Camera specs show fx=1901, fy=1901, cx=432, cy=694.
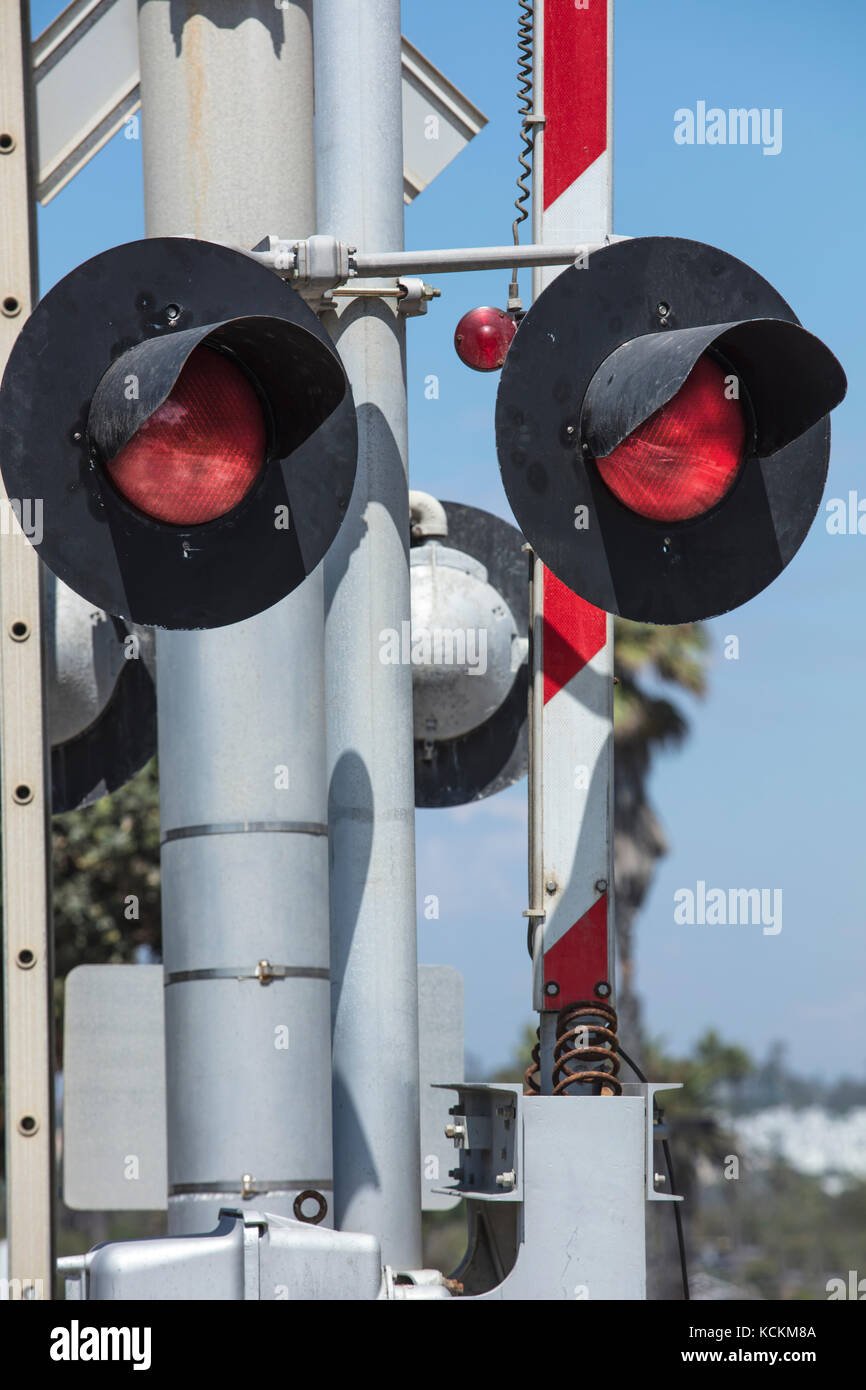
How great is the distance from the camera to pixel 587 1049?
3.81 meters

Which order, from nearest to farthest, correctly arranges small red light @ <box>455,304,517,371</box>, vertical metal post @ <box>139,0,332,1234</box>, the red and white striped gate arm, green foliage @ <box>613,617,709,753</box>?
vertical metal post @ <box>139,0,332,1234</box>, the red and white striped gate arm, small red light @ <box>455,304,517,371</box>, green foliage @ <box>613,617,709,753</box>

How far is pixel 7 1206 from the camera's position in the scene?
4062 millimetres

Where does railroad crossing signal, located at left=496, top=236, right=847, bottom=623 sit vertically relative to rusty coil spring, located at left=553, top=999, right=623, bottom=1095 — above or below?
above

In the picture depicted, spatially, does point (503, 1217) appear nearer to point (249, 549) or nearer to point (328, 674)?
point (328, 674)

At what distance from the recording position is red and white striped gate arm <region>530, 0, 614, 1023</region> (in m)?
3.99

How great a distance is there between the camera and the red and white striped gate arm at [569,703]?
3.99 m

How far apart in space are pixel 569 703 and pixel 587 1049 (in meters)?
0.73

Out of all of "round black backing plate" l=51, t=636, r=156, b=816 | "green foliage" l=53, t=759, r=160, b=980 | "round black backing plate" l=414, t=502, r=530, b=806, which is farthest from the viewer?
"green foliage" l=53, t=759, r=160, b=980

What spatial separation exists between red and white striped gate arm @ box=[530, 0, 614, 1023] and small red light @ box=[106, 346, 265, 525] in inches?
52.4

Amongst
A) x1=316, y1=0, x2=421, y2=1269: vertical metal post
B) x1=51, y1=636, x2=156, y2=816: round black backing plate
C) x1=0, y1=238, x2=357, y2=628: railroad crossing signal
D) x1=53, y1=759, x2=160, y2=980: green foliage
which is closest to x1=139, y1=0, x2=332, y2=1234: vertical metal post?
x1=316, y1=0, x2=421, y2=1269: vertical metal post

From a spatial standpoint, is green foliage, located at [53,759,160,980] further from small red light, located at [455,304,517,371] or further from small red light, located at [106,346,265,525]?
small red light, located at [106,346,265,525]

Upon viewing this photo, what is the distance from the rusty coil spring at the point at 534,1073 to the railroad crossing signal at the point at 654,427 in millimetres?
1363

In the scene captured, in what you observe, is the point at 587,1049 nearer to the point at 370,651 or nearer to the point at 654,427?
the point at 370,651

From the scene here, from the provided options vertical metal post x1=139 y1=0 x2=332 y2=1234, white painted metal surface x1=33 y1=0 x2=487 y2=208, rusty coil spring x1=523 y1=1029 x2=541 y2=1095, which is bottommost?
rusty coil spring x1=523 y1=1029 x2=541 y2=1095
